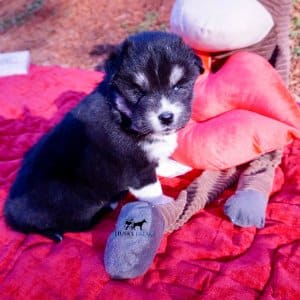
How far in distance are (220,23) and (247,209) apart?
1.42m

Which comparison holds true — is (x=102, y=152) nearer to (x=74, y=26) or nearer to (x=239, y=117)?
(x=239, y=117)

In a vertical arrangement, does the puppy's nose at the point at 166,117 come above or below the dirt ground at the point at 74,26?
above

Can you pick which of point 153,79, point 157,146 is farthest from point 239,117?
point 153,79

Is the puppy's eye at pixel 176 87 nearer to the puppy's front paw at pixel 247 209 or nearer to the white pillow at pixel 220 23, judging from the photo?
the white pillow at pixel 220 23

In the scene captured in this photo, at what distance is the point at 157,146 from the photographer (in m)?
2.91

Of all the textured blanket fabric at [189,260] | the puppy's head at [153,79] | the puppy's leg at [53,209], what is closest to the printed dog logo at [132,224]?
the textured blanket fabric at [189,260]

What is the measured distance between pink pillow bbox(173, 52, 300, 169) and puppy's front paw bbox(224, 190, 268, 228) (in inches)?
13.3

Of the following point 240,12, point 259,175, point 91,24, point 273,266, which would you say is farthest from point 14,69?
point 273,266

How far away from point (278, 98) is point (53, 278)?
2.05 m

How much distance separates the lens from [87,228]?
3.03m

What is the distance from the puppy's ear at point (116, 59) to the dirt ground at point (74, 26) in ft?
14.3

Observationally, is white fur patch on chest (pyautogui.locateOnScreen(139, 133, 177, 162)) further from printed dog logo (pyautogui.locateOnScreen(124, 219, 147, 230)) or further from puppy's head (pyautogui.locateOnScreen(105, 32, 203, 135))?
printed dog logo (pyautogui.locateOnScreen(124, 219, 147, 230))

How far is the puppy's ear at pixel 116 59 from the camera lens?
2.55 meters

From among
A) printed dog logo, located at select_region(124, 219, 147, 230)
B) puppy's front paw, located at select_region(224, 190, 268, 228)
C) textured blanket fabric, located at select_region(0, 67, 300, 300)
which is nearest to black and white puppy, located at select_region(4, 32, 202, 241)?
textured blanket fabric, located at select_region(0, 67, 300, 300)
